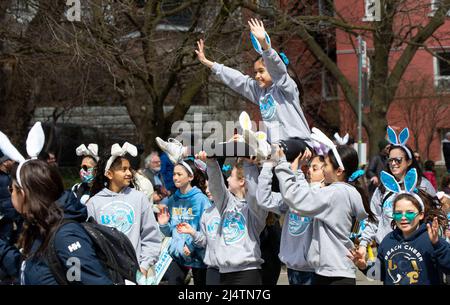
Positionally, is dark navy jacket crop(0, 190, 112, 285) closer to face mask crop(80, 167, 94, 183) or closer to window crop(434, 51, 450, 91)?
face mask crop(80, 167, 94, 183)

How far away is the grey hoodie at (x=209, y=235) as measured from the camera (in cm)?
646

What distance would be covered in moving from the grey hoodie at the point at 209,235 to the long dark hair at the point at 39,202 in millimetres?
2550

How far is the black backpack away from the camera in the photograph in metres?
3.80

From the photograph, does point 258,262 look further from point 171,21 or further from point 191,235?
point 171,21

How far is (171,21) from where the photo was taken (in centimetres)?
1477

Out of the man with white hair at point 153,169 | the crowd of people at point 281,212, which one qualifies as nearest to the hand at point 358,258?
the crowd of people at point 281,212

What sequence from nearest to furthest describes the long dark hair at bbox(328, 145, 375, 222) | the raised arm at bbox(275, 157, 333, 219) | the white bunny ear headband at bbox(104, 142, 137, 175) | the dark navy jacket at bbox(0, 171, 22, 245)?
the raised arm at bbox(275, 157, 333, 219) < the long dark hair at bbox(328, 145, 375, 222) < the white bunny ear headband at bbox(104, 142, 137, 175) < the dark navy jacket at bbox(0, 171, 22, 245)

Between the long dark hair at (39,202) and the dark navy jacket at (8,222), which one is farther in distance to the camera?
the dark navy jacket at (8,222)

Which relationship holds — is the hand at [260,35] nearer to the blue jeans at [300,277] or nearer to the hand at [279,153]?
the hand at [279,153]

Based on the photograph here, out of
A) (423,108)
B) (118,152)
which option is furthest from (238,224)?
(423,108)

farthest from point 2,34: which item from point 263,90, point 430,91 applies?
point 430,91

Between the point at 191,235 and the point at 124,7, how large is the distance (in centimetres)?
458

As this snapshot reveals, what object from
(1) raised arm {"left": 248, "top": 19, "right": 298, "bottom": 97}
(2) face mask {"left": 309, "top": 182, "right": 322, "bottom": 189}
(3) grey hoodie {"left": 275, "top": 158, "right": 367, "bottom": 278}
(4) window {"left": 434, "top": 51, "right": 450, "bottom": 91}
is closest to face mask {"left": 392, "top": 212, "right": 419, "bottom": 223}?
(3) grey hoodie {"left": 275, "top": 158, "right": 367, "bottom": 278}

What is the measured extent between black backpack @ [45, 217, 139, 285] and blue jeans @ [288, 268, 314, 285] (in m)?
2.08
